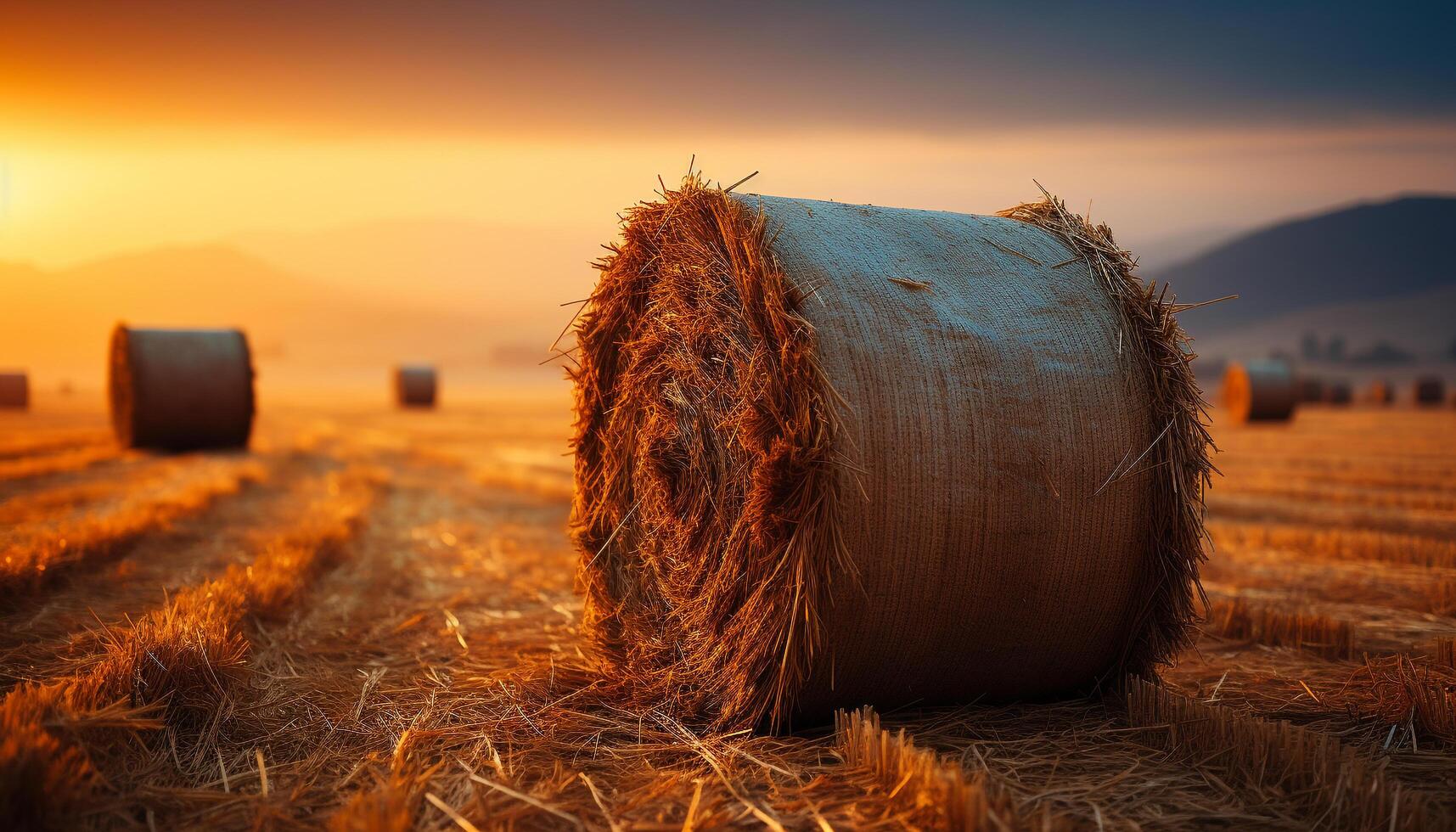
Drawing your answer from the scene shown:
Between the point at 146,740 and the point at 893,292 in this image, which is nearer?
the point at 146,740

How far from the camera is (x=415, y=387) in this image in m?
34.8

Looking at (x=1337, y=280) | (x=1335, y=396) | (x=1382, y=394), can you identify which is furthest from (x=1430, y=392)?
(x=1337, y=280)

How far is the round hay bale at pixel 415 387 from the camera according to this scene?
114 feet

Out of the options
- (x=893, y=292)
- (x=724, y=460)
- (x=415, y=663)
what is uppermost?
(x=893, y=292)

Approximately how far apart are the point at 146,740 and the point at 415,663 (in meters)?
1.59

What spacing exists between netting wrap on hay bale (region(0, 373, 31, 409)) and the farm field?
79.2ft

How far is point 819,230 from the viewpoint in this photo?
462 centimetres

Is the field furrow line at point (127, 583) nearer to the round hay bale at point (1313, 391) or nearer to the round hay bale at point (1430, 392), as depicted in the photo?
the round hay bale at point (1313, 391)

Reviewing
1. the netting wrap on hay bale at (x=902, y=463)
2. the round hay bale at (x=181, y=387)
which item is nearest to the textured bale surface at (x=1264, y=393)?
the round hay bale at (x=181, y=387)

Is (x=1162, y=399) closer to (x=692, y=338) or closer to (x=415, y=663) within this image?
(x=692, y=338)

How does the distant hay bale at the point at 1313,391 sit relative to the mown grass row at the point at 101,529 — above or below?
above

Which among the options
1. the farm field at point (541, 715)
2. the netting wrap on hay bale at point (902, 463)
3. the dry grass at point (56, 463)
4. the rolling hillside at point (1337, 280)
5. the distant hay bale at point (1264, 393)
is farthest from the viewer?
the rolling hillside at point (1337, 280)

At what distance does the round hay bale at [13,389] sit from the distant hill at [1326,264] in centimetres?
9220

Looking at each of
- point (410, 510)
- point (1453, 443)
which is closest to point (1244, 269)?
point (1453, 443)
